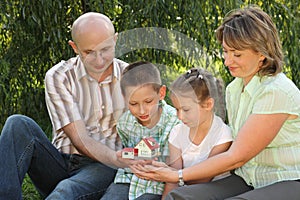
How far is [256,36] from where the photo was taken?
2359 millimetres

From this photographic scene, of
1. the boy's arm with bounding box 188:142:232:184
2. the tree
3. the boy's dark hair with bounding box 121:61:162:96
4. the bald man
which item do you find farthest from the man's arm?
the tree

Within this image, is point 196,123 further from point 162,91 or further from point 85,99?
point 85,99

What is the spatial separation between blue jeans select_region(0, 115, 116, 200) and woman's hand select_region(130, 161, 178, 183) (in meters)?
0.27

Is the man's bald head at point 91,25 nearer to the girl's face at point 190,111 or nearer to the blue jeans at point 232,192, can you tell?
the girl's face at point 190,111

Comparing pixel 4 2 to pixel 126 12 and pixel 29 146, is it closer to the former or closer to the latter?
pixel 126 12

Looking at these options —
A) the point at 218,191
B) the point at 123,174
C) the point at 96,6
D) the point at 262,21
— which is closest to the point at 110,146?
the point at 123,174

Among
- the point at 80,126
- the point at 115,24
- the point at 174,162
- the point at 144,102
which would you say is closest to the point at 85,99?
the point at 80,126

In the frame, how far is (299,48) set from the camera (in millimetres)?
4207

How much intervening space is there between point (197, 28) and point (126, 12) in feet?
1.45

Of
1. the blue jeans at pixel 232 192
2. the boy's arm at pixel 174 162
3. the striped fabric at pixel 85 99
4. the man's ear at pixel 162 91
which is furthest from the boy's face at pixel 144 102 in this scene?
the blue jeans at pixel 232 192

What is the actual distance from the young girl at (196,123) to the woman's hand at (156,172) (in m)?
0.03

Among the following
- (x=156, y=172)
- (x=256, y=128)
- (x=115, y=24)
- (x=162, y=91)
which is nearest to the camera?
(x=256, y=128)

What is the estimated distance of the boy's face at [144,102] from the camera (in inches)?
99.0

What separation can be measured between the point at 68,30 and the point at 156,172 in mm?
1878
